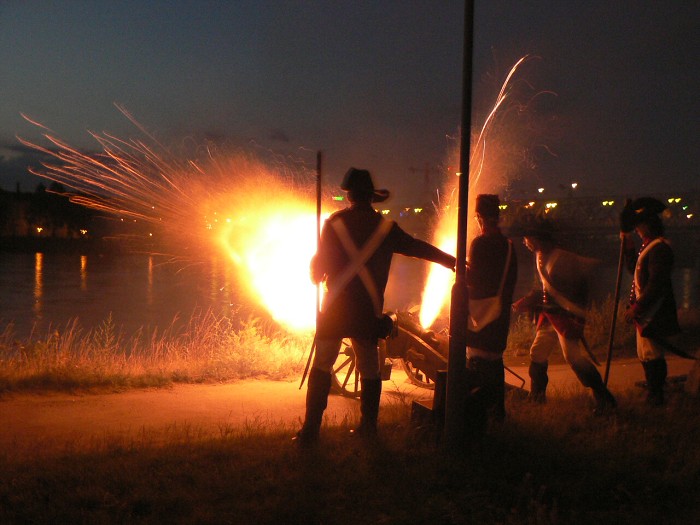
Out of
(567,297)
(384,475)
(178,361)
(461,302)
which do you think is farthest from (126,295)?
(384,475)

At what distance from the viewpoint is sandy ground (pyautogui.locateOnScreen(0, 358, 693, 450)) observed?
5355 millimetres

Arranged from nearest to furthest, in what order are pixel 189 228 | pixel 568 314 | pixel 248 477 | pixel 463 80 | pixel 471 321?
pixel 248 477 → pixel 463 80 → pixel 471 321 → pixel 568 314 → pixel 189 228

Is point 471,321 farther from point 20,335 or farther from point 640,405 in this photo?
point 20,335

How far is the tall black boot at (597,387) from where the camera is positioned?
570 cm

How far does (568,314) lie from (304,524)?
330cm

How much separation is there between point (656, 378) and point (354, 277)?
3239 mm

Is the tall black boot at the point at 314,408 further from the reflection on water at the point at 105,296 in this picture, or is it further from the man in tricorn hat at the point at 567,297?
the reflection on water at the point at 105,296

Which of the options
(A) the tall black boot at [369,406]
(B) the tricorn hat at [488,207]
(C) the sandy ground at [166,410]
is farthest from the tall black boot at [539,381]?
(A) the tall black boot at [369,406]

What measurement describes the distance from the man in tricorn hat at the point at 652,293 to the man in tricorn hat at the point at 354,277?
2.18 m

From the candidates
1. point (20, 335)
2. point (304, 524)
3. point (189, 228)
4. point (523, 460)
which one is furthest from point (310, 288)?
point (20, 335)

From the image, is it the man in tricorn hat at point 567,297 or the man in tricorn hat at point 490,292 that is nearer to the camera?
the man in tricorn hat at point 490,292

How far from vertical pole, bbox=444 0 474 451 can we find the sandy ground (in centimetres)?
130

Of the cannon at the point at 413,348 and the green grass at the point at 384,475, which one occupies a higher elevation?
the cannon at the point at 413,348

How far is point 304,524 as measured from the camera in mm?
3479
